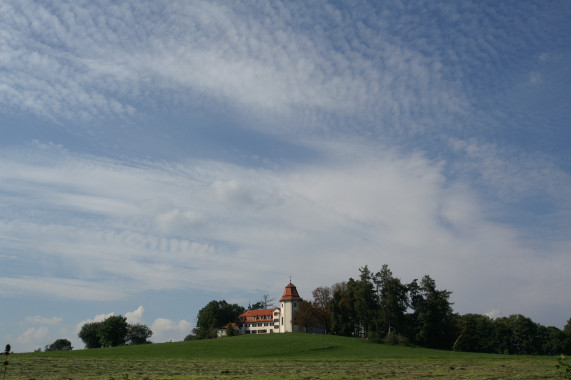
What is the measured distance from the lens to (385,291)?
105 meters

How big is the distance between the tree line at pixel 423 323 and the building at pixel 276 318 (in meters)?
13.1

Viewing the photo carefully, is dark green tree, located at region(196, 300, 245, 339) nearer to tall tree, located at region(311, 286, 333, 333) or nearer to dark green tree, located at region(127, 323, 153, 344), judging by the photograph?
dark green tree, located at region(127, 323, 153, 344)

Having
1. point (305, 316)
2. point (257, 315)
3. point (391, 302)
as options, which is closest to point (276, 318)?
point (257, 315)

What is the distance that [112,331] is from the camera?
115 m

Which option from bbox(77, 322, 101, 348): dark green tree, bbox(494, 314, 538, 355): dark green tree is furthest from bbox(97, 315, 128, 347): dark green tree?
bbox(494, 314, 538, 355): dark green tree

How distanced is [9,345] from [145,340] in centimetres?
14546

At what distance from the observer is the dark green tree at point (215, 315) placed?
146m

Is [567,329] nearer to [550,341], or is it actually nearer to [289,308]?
[550,341]

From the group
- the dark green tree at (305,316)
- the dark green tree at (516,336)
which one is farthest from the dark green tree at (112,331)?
the dark green tree at (516,336)

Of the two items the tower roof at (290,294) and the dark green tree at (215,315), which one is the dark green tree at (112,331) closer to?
the dark green tree at (215,315)

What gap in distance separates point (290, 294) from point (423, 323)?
1615 inches

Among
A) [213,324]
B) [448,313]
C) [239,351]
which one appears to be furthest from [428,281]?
[213,324]

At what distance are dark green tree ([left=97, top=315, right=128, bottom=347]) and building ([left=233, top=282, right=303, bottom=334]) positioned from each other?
37.3 meters

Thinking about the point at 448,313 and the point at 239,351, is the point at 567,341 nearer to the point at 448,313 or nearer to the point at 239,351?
the point at 448,313
